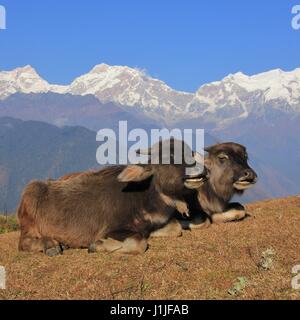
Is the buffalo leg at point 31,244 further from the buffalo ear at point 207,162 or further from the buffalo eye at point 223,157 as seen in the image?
the buffalo eye at point 223,157

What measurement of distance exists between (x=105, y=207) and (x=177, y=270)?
136 inches

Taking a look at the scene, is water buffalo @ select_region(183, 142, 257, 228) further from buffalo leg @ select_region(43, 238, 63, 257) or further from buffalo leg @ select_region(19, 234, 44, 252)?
buffalo leg @ select_region(19, 234, 44, 252)

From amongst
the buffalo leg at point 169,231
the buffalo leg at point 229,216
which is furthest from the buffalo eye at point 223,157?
the buffalo leg at point 169,231

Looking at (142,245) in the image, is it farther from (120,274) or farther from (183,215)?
(183,215)

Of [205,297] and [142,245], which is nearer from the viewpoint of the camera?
[205,297]

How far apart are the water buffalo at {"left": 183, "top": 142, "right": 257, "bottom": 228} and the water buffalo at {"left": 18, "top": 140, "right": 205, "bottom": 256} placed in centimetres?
273

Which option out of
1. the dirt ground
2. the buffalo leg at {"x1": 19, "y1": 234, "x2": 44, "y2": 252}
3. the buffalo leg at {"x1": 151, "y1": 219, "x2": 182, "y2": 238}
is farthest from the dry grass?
the buffalo leg at {"x1": 151, "y1": 219, "x2": 182, "y2": 238}

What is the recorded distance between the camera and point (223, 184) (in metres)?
15.8

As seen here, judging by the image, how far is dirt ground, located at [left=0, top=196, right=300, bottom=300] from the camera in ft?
27.6

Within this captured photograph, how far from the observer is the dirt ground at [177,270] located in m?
8.41

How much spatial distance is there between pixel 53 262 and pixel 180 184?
3.52 metres

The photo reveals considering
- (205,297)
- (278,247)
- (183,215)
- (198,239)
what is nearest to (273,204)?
(183,215)

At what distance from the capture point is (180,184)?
42.1 feet
